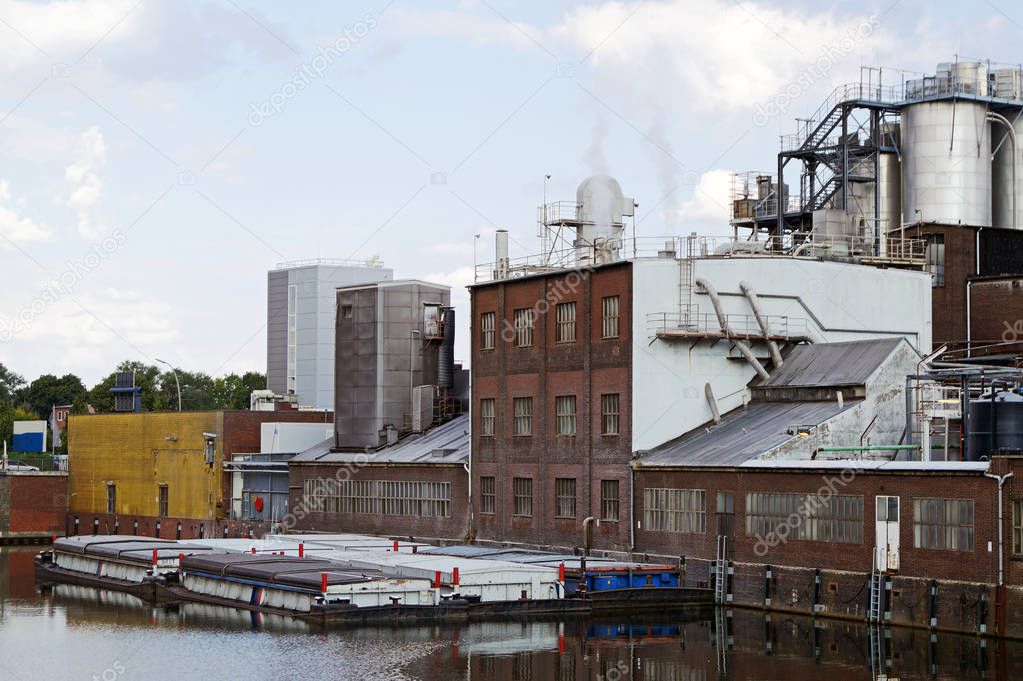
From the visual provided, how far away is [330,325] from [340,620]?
98.0 m

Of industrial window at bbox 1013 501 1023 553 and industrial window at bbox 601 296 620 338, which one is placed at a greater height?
industrial window at bbox 601 296 620 338

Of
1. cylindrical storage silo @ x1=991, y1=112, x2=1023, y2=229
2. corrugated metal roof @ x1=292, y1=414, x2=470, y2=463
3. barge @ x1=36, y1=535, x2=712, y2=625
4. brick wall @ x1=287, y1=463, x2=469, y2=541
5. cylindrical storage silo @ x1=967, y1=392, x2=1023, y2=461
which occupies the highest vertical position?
cylindrical storage silo @ x1=991, y1=112, x2=1023, y2=229

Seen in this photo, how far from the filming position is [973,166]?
78188 millimetres

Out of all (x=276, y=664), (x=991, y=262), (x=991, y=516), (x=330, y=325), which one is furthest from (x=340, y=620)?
(x=330, y=325)

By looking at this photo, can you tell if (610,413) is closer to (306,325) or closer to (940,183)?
(940,183)

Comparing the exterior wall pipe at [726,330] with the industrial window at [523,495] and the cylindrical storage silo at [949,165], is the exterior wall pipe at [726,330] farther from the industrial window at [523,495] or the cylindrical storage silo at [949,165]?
the cylindrical storage silo at [949,165]

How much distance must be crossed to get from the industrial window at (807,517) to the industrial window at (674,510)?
2.69 meters

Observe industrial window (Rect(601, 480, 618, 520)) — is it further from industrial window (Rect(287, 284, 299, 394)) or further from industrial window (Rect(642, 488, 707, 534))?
industrial window (Rect(287, 284, 299, 394))

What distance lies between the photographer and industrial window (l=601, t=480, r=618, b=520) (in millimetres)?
60219

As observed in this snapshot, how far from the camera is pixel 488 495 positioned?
225 ft

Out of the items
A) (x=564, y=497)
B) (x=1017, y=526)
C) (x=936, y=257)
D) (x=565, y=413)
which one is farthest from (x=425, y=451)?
(x=1017, y=526)

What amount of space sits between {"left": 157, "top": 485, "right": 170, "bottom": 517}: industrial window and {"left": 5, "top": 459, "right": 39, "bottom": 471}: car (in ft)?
62.0

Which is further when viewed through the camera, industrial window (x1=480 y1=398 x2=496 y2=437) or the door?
industrial window (x1=480 y1=398 x2=496 y2=437)

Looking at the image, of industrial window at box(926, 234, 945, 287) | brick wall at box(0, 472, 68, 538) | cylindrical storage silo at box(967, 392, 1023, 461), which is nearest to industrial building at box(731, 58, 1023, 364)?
industrial window at box(926, 234, 945, 287)
